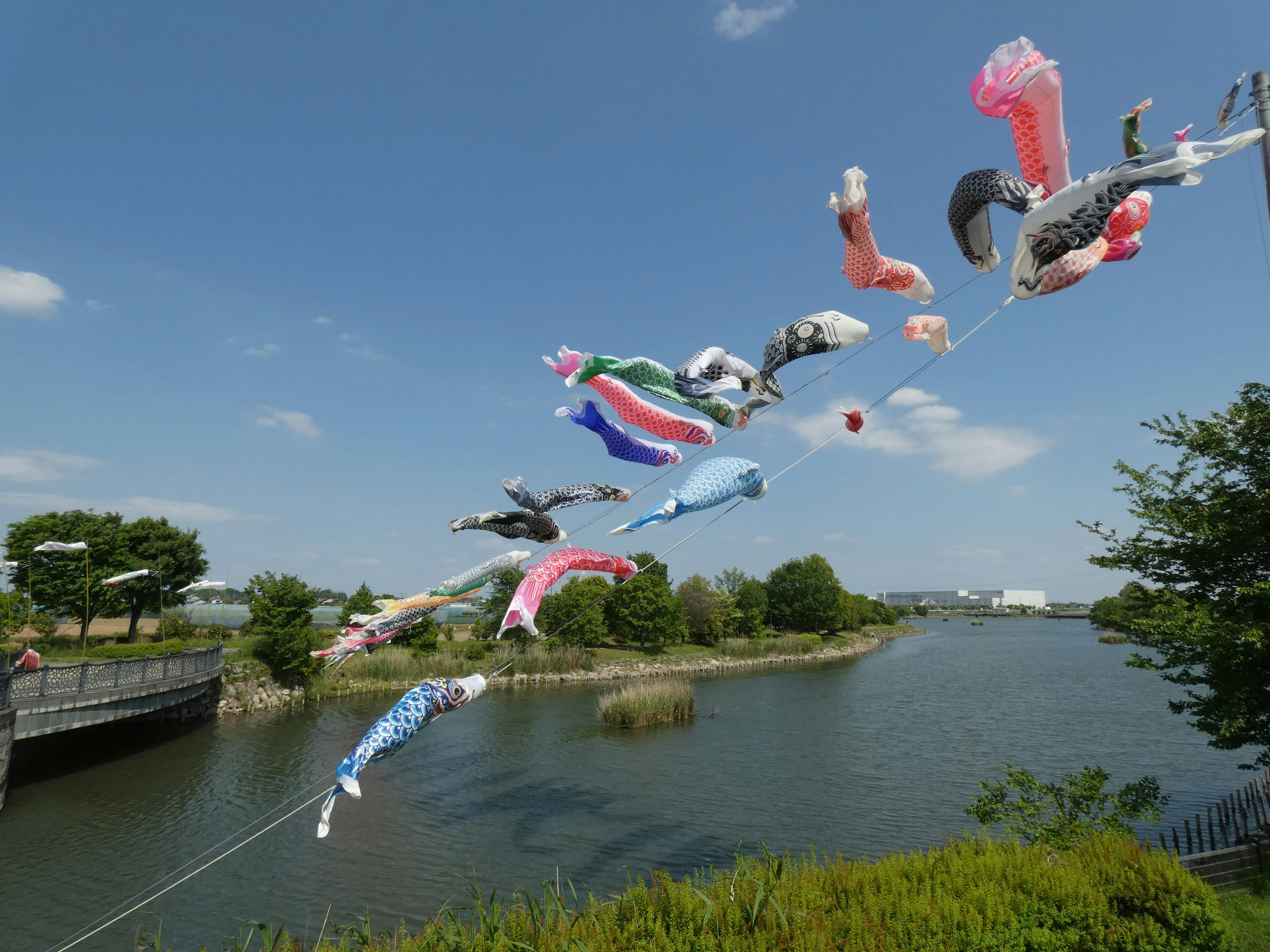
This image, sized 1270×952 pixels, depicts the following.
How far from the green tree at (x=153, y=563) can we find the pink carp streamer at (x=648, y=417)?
35.0 metres

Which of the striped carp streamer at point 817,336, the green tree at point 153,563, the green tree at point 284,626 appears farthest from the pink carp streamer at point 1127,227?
the green tree at point 153,563

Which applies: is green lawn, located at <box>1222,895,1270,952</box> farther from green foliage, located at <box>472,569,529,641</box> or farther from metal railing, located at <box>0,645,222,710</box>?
green foliage, located at <box>472,569,529,641</box>

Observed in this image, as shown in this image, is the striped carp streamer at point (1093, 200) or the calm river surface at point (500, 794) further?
the calm river surface at point (500, 794)

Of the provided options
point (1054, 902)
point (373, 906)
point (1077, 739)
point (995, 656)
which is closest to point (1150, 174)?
point (1054, 902)

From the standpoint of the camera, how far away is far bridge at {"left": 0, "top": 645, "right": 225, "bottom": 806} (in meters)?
14.1

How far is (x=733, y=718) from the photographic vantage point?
26.7m

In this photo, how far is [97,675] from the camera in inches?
656

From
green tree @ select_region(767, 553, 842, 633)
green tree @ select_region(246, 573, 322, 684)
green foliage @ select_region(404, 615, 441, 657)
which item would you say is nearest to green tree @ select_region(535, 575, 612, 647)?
green foliage @ select_region(404, 615, 441, 657)

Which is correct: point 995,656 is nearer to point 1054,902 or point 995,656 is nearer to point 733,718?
point 733,718

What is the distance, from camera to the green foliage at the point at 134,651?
24141 mm

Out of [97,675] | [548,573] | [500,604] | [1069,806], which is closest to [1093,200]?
[548,573]

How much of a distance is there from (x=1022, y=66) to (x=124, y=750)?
27.2 metres

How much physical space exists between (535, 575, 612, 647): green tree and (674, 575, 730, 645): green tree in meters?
10.5

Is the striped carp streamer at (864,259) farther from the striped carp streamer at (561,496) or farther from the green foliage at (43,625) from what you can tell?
the green foliage at (43,625)
